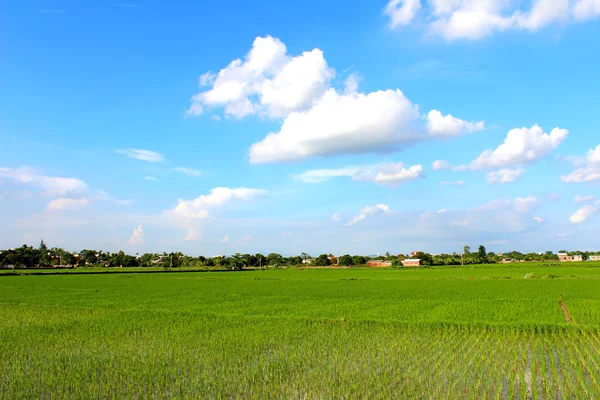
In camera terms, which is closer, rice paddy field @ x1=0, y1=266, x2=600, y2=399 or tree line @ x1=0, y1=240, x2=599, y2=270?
rice paddy field @ x1=0, y1=266, x2=600, y2=399

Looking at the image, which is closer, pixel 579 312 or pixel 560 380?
pixel 560 380

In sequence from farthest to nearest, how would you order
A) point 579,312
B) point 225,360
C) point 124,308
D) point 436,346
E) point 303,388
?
1. point 124,308
2. point 579,312
3. point 436,346
4. point 225,360
5. point 303,388

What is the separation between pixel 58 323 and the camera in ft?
39.7

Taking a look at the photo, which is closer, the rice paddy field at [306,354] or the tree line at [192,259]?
the rice paddy field at [306,354]

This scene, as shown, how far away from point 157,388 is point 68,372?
1849mm

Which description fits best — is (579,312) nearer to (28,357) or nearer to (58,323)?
(28,357)

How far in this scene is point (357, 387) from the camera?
5742 mm

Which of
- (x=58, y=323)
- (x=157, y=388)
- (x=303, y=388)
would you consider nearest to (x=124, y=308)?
(x=58, y=323)

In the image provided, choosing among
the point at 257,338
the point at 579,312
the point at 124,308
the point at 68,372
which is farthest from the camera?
the point at 124,308

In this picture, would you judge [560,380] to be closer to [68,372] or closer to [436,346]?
→ [436,346]

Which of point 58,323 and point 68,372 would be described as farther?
point 58,323

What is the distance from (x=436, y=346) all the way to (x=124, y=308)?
474 inches

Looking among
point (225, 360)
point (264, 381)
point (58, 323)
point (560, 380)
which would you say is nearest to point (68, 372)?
point (225, 360)

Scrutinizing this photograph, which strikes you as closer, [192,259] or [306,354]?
[306,354]
